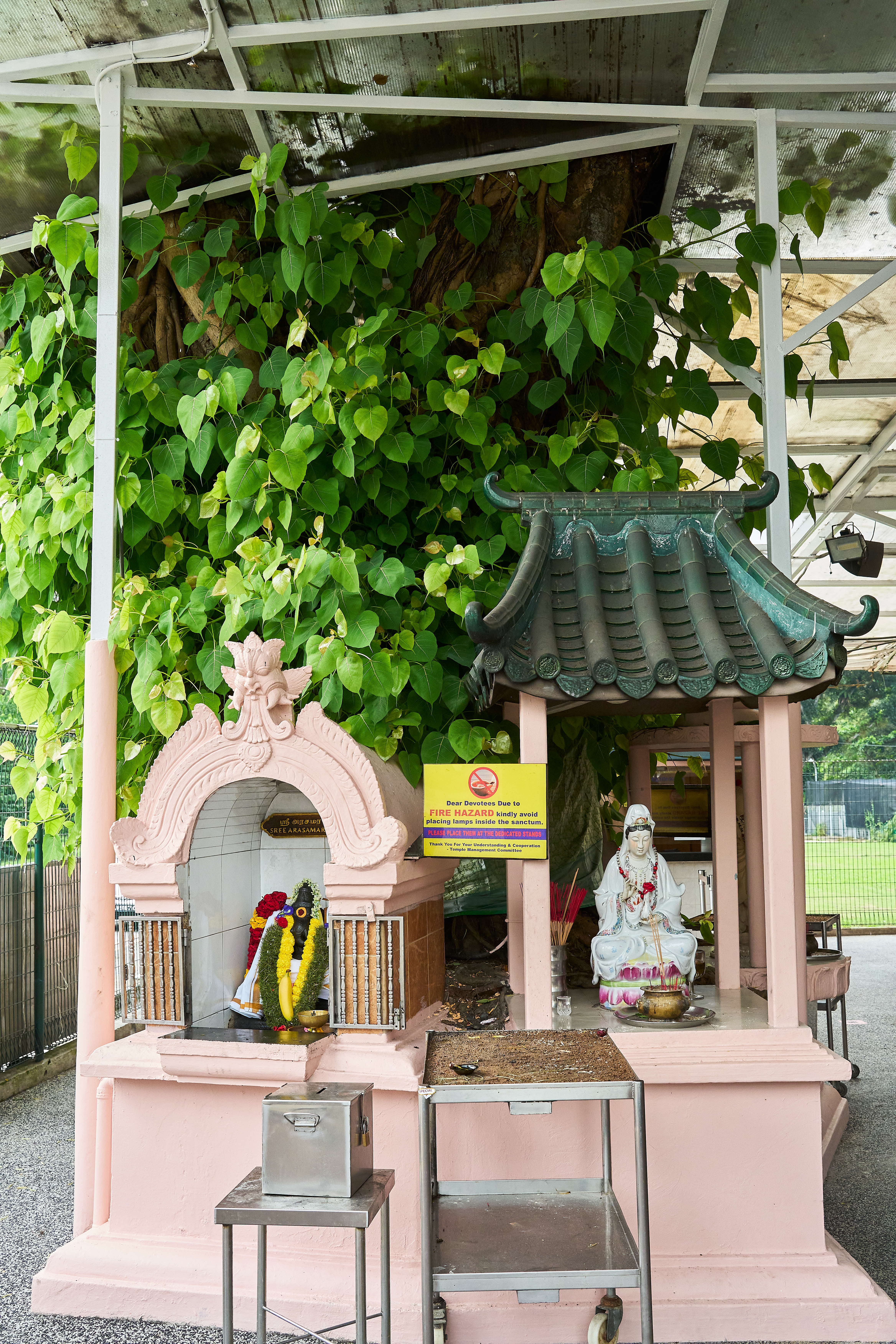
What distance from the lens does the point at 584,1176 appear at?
403 centimetres

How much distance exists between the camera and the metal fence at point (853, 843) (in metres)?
16.2

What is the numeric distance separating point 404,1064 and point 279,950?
2.46ft

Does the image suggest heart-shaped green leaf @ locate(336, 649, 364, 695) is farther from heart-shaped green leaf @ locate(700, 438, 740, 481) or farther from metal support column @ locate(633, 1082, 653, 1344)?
heart-shaped green leaf @ locate(700, 438, 740, 481)

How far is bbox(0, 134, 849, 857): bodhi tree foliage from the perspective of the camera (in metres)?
4.87

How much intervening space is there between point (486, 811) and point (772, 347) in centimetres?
246

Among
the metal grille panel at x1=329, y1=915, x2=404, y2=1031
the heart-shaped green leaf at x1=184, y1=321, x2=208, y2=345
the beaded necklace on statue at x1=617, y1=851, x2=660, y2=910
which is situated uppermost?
the heart-shaped green leaf at x1=184, y1=321, x2=208, y2=345

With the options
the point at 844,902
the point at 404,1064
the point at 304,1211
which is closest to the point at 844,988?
the point at 404,1064

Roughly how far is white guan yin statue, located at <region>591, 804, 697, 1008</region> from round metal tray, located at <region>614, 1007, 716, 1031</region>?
11cm

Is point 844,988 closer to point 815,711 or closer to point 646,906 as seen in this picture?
point 646,906

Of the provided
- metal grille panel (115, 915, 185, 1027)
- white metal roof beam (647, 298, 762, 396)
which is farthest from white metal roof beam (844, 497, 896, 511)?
metal grille panel (115, 915, 185, 1027)

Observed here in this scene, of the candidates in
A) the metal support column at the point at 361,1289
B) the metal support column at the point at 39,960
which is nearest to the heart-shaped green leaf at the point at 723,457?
the metal support column at the point at 361,1289

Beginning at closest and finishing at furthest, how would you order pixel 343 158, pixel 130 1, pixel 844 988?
pixel 130 1 → pixel 343 158 → pixel 844 988

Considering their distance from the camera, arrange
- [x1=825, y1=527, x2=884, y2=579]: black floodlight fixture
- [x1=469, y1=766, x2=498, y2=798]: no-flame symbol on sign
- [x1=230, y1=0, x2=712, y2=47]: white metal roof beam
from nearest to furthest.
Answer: [x1=469, y1=766, x2=498, y2=798]: no-flame symbol on sign → [x1=230, y1=0, x2=712, y2=47]: white metal roof beam → [x1=825, y1=527, x2=884, y2=579]: black floodlight fixture

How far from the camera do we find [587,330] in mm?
5062
